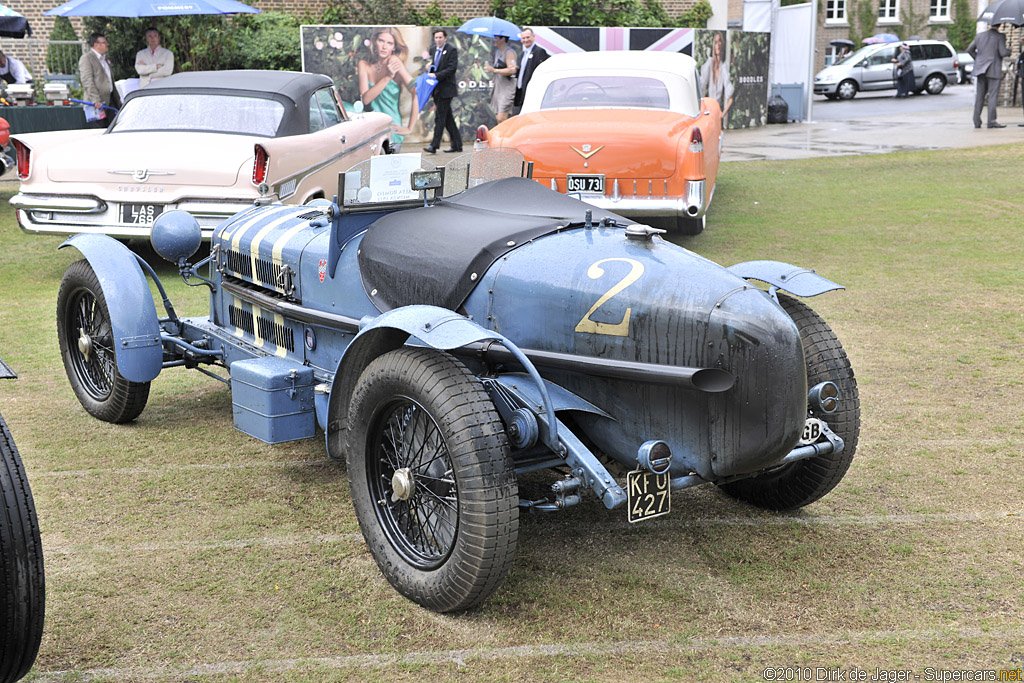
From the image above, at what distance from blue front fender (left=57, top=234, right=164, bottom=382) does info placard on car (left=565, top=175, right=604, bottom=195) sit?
4.72m

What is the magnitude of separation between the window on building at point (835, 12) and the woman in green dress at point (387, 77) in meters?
36.2

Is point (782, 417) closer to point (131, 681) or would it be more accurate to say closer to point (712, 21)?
point (131, 681)

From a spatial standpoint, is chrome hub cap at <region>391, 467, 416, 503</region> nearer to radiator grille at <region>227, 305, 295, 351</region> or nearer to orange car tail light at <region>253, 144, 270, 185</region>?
radiator grille at <region>227, 305, 295, 351</region>

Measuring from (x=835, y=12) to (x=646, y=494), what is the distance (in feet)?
168

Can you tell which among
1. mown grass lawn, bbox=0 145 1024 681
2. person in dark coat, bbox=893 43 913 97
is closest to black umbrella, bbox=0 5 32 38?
mown grass lawn, bbox=0 145 1024 681

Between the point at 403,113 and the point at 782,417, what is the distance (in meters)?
16.7

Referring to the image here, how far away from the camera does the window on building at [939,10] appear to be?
162 feet

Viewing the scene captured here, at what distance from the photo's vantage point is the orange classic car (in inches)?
353

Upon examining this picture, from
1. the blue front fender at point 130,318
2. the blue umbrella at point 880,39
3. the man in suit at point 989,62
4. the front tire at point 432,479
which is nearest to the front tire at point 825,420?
the front tire at point 432,479

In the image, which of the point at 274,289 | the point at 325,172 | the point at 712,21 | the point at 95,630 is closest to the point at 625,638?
the point at 95,630

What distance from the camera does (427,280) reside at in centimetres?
397

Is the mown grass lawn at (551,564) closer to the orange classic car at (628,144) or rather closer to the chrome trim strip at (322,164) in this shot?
the chrome trim strip at (322,164)

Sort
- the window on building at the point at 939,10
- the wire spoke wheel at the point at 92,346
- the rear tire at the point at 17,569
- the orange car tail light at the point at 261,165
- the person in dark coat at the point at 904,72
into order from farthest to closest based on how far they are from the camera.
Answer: the window on building at the point at 939,10
the person in dark coat at the point at 904,72
the orange car tail light at the point at 261,165
the wire spoke wheel at the point at 92,346
the rear tire at the point at 17,569

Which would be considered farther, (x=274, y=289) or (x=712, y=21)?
(x=712, y=21)
